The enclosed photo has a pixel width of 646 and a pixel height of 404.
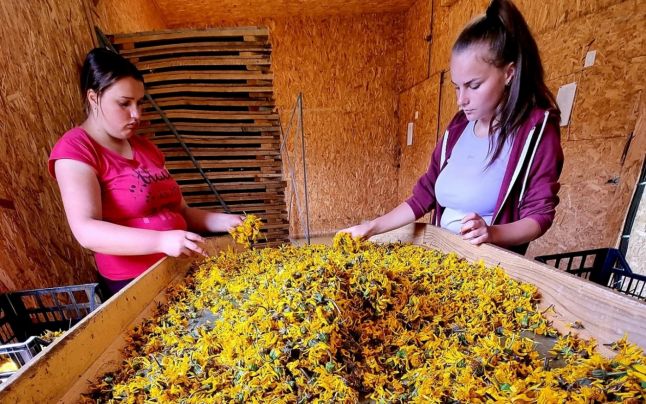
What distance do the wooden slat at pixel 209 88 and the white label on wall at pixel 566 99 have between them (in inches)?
121

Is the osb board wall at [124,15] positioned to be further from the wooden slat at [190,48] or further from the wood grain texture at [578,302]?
the wood grain texture at [578,302]

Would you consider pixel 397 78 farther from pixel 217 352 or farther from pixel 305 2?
pixel 217 352

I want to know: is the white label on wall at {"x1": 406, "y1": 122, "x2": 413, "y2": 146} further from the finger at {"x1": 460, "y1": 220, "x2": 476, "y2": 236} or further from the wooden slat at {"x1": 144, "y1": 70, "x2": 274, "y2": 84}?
the finger at {"x1": 460, "y1": 220, "x2": 476, "y2": 236}

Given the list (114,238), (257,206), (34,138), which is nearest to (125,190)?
(114,238)

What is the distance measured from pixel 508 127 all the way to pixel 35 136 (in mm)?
2785

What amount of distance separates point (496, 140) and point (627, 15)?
7.01 ft

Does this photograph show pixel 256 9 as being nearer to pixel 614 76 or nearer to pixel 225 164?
pixel 225 164

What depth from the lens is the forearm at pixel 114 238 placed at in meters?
1.27

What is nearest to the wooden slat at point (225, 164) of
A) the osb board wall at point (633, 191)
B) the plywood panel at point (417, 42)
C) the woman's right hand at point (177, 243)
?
the woman's right hand at point (177, 243)

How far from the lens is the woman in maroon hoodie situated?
4.35 ft

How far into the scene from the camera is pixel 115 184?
1455 mm

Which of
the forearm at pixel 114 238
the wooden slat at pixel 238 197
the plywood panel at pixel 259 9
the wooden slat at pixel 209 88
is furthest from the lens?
the plywood panel at pixel 259 9

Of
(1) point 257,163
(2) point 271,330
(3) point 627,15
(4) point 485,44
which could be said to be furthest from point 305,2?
(2) point 271,330

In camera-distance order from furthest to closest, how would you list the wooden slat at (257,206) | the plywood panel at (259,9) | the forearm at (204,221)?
1. the plywood panel at (259,9)
2. the wooden slat at (257,206)
3. the forearm at (204,221)
